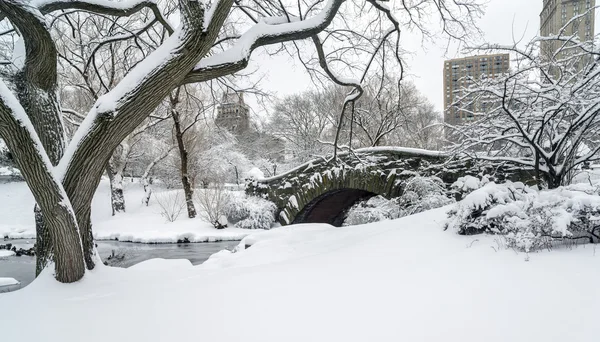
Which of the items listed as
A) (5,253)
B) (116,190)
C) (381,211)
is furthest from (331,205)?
(116,190)

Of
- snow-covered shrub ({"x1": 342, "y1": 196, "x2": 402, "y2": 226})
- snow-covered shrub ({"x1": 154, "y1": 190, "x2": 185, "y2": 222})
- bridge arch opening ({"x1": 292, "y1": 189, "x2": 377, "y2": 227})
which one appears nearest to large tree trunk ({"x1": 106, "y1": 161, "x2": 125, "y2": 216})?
snow-covered shrub ({"x1": 154, "y1": 190, "x2": 185, "y2": 222})

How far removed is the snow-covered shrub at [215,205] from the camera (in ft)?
45.8

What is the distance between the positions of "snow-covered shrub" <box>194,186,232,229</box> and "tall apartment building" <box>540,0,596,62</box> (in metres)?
11.6

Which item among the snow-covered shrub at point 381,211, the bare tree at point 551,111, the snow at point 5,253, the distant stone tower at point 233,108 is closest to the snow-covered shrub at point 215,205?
the distant stone tower at point 233,108

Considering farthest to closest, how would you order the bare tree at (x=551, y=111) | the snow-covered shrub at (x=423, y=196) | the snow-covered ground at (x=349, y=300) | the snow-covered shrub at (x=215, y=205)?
the snow-covered shrub at (x=215, y=205)
the snow-covered shrub at (x=423, y=196)
the bare tree at (x=551, y=111)
the snow-covered ground at (x=349, y=300)

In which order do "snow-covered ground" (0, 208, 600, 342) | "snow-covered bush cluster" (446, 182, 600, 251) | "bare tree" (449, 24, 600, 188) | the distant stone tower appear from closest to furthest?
"snow-covered ground" (0, 208, 600, 342) < "snow-covered bush cluster" (446, 182, 600, 251) < "bare tree" (449, 24, 600, 188) < the distant stone tower

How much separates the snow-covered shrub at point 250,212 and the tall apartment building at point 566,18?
378 inches

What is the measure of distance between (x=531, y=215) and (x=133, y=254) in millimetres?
10571

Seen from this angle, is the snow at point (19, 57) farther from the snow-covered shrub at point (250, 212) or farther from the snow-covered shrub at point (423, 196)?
the snow-covered shrub at point (250, 212)

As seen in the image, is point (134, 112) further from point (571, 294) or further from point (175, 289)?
point (571, 294)

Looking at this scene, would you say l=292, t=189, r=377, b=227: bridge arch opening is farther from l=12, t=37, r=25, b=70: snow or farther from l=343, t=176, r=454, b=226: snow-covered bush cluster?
l=12, t=37, r=25, b=70: snow

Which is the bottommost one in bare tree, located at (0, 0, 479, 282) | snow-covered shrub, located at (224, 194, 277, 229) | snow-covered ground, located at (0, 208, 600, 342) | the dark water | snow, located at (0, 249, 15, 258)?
the dark water

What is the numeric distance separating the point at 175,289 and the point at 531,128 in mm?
5734

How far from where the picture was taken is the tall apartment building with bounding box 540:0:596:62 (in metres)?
4.62
